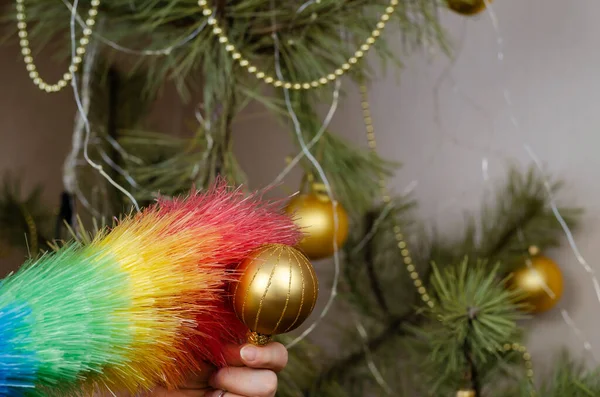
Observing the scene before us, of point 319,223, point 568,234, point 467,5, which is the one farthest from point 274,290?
point 568,234

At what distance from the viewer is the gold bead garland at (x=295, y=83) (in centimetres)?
44

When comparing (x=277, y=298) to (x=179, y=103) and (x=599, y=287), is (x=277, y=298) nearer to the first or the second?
(x=599, y=287)

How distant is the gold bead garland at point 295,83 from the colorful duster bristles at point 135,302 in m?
0.15

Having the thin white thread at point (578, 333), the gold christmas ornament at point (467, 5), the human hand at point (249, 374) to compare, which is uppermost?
the gold christmas ornament at point (467, 5)

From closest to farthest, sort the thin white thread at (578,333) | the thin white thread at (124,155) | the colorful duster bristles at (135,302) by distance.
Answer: the colorful duster bristles at (135,302), the thin white thread at (124,155), the thin white thread at (578,333)

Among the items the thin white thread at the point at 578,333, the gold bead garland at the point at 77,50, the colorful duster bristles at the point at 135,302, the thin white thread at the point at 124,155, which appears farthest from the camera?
the thin white thread at the point at 578,333

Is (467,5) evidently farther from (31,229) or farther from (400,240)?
(31,229)

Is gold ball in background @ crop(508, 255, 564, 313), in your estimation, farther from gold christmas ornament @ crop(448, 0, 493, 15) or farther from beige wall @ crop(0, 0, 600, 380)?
gold christmas ornament @ crop(448, 0, 493, 15)

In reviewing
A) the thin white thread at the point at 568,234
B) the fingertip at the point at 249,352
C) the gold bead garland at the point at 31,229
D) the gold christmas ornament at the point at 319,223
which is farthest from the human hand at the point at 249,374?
the thin white thread at the point at 568,234

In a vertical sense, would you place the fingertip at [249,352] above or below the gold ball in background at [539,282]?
above

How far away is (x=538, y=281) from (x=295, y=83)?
13.1 inches

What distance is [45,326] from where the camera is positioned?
24cm

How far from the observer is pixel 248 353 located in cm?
32

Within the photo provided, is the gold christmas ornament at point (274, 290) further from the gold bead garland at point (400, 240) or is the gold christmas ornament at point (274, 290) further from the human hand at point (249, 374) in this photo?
the gold bead garland at point (400, 240)
